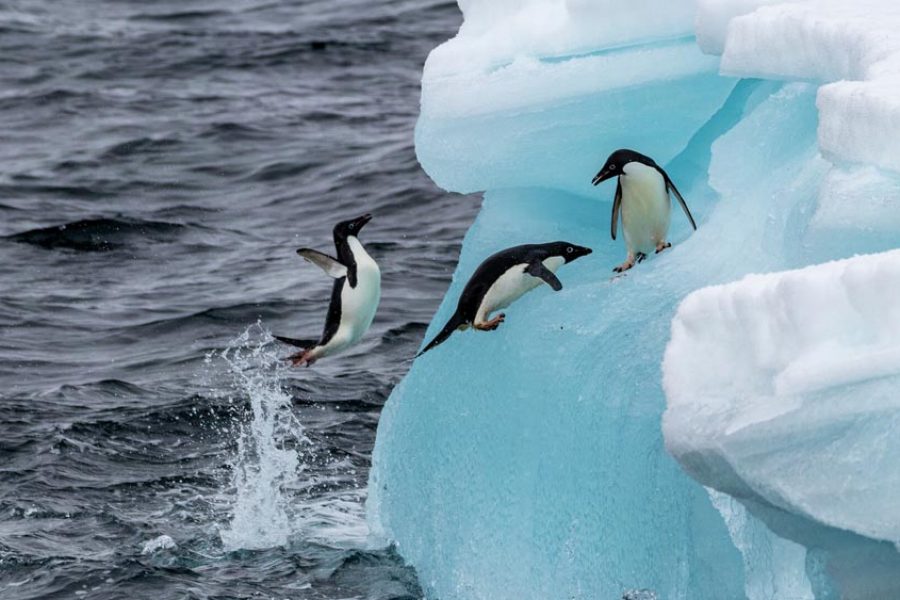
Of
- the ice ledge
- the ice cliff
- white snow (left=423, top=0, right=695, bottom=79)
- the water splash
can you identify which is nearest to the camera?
the ice cliff

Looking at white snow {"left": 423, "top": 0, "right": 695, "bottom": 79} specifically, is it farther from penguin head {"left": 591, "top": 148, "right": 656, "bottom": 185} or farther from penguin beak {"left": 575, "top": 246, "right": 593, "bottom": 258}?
penguin beak {"left": 575, "top": 246, "right": 593, "bottom": 258}

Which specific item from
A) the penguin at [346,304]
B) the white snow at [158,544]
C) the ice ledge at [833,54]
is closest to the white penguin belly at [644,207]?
the ice ledge at [833,54]

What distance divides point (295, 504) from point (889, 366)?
3728mm

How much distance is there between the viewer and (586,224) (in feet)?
16.8

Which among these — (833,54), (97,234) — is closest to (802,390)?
(833,54)

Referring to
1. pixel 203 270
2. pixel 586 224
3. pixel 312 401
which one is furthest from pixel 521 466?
pixel 203 270

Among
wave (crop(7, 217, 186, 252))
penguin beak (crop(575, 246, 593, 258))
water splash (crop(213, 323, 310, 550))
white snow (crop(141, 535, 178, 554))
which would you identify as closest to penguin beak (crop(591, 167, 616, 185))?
penguin beak (crop(575, 246, 593, 258))

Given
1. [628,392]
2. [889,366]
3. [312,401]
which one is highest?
[889,366]

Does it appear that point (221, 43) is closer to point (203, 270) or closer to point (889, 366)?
point (203, 270)

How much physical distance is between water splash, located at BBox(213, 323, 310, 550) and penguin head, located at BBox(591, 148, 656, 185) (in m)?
2.15

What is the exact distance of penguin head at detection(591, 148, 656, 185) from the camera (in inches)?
177

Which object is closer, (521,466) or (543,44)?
(521,466)

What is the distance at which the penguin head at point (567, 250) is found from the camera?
4.57m

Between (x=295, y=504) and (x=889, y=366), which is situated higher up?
(x=889, y=366)
